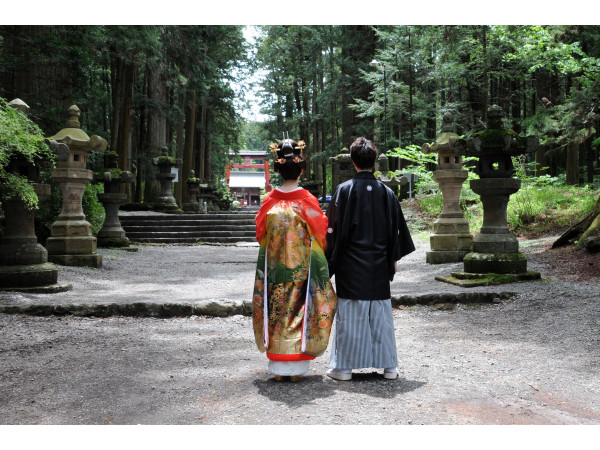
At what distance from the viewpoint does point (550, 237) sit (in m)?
12.1

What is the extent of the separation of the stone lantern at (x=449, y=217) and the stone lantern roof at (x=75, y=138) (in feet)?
20.0

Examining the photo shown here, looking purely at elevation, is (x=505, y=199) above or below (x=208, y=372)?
above

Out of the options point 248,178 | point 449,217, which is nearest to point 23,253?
point 449,217

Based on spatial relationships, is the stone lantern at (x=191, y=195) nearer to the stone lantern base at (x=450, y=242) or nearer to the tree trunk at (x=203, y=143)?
the tree trunk at (x=203, y=143)

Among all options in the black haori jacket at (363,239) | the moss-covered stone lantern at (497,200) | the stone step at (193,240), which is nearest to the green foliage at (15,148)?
the black haori jacket at (363,239)

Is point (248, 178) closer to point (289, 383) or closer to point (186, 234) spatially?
point (186, 234)

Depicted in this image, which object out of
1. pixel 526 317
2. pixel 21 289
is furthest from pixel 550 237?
pixel 21 289

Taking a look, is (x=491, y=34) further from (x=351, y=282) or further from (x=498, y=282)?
(x=351, y=282)

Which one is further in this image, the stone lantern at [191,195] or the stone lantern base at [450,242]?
the stone lantern at [191,195]

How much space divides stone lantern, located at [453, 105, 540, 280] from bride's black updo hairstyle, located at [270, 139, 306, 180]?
4.44 metres

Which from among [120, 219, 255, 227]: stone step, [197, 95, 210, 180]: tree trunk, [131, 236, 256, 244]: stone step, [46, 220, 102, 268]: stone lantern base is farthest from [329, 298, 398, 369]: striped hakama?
[197, 95, 210, 180]: tree trunk

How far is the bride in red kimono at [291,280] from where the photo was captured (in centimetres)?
359

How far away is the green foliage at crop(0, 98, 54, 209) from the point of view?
600 centimetres

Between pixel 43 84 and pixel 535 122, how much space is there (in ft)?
42.4
